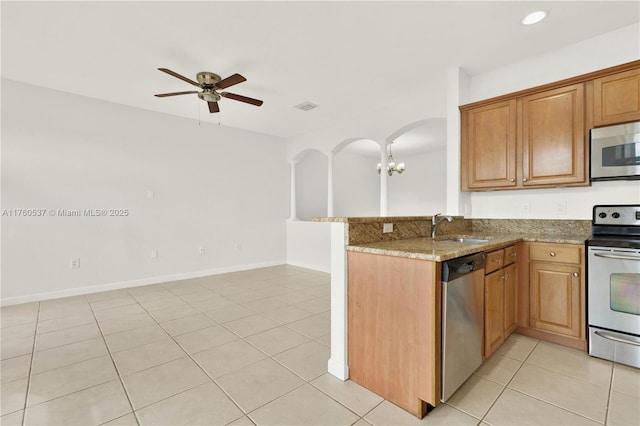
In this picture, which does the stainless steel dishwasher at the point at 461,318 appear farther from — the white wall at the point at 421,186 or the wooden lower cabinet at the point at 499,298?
the white wall at the point at 421,186

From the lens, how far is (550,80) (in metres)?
2.93

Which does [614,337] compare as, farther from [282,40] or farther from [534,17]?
[282,40]

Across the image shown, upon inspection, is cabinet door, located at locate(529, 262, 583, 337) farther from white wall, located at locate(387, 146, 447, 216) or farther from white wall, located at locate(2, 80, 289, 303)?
white wall, located at locate(387, 146, 447, 216)

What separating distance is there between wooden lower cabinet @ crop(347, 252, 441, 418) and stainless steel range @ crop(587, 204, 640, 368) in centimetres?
156

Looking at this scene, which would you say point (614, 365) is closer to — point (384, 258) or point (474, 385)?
point (474, 385)

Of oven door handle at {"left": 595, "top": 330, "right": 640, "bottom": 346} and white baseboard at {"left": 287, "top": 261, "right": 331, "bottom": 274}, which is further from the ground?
oven door handle at {"left": 595, "top": 330, "right": 640, "bottom": 346}

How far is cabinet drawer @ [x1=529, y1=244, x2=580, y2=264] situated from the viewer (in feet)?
7.71

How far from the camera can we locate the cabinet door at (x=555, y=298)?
234cm

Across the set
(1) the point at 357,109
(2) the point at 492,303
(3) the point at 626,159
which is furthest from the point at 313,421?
(1) the point at 357,109

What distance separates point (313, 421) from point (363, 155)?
7896 millimetres

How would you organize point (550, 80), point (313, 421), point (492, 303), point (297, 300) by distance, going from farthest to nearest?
point (297, 300) < point (550, 80) < point (492, 303) < point (313, 421)

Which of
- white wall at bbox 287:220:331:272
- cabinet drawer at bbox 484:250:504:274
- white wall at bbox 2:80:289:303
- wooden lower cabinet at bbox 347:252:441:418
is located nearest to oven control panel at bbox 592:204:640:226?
cabinet drawer at bbox 484:250:504:274

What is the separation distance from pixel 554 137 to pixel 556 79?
62cm

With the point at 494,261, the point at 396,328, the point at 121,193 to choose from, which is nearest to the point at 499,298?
the point at 494,261
